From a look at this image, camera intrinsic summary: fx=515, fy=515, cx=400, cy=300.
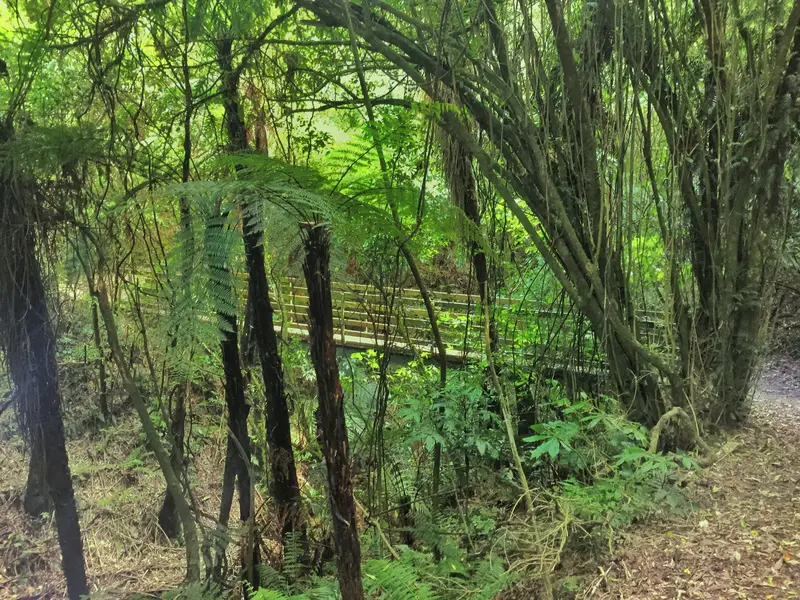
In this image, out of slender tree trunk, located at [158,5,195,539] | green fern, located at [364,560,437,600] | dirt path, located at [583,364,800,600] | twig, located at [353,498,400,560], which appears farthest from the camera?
twig, located at [353,498,400,560]

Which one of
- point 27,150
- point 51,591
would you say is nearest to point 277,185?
point 27,150

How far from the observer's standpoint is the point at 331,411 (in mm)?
1612

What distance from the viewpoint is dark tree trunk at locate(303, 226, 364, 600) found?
5.03 feet

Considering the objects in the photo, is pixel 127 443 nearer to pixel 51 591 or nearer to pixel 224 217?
pixel 51 591

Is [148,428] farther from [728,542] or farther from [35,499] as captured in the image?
[35,499]

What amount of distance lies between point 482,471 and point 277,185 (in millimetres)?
2803

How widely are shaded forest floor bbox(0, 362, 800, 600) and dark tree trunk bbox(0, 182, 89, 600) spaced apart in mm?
1229

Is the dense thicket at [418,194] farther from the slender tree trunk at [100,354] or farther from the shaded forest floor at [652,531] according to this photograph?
the shaded forest floor at [652,531]

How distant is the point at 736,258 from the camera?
2.80 m

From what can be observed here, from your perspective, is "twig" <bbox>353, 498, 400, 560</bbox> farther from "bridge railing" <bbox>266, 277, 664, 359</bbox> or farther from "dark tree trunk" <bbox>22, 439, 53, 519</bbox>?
"dark tree trunk" <bbox>22, 439, 53, 519</bbox>

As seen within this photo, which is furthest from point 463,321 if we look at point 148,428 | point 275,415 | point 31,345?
→ point 31,345

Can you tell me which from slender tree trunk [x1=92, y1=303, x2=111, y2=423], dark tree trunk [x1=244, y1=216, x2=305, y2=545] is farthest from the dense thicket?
slender tree trunk [x1=92, y1=303, x2=111, y2=423]

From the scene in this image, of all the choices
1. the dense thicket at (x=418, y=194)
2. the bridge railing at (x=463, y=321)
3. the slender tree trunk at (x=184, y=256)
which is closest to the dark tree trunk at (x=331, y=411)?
the dense thicket at (x=418, y=194)

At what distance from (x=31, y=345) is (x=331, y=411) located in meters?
1.52
